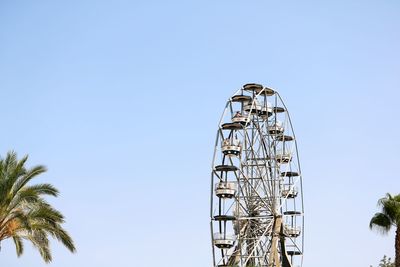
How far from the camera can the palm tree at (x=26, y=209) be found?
24.6m

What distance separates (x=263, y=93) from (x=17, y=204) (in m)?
34.7

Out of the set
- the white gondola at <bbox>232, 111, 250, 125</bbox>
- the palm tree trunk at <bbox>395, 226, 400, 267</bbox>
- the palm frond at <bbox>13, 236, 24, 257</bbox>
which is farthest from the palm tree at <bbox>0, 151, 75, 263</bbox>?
the white gondola at <bbox>232, 111, 250, 125</bbox>

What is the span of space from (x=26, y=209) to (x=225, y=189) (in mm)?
27566

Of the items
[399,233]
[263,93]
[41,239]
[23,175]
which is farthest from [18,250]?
[263,93]

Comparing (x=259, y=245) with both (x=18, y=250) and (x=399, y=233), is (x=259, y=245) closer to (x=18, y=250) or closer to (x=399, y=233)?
(x=399, y=233)

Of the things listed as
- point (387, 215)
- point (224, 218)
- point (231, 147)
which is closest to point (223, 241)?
point (224, 218)

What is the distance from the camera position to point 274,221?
54.3 meters

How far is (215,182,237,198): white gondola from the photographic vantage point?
169 feet

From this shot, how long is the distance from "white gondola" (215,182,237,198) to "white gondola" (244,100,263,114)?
22.3 ft

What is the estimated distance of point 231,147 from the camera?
2062 inches

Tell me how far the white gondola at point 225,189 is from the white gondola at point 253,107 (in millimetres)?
6786

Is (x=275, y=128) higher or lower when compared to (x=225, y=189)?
higher

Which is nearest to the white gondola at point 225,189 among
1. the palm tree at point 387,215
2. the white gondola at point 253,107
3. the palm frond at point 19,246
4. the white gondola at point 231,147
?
the white gondola at point 231,147

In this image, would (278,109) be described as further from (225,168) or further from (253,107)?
(225,168)
